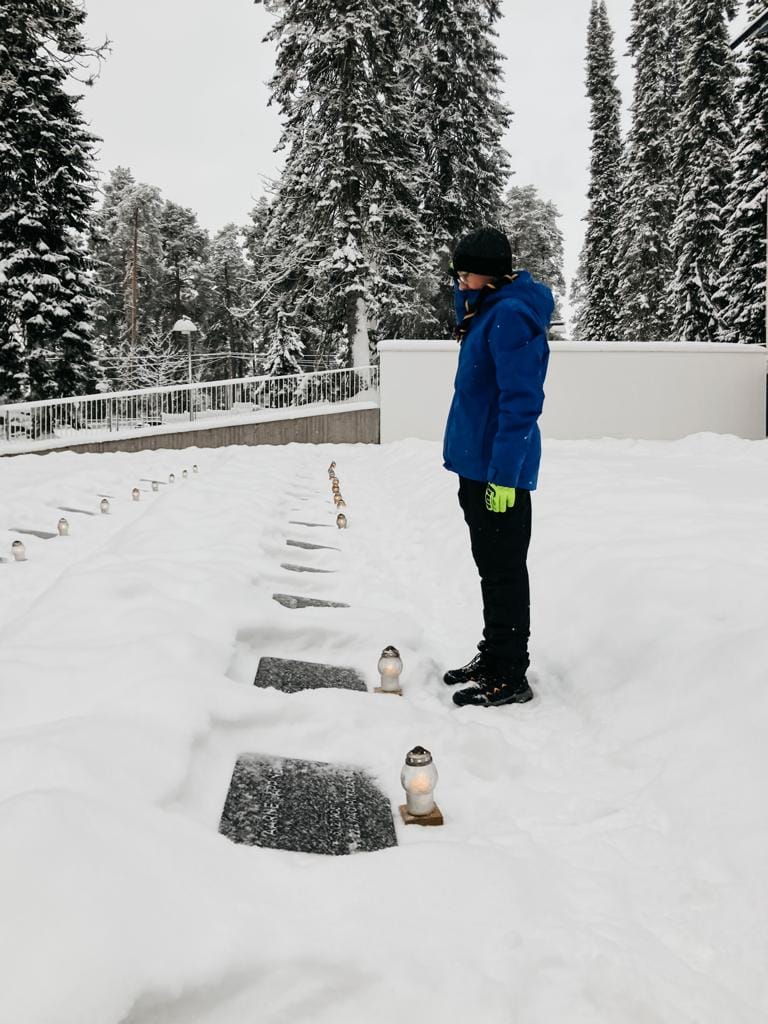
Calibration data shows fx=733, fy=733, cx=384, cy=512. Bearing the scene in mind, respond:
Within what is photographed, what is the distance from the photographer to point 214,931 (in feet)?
4.53

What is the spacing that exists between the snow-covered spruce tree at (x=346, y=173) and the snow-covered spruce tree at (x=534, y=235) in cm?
2076

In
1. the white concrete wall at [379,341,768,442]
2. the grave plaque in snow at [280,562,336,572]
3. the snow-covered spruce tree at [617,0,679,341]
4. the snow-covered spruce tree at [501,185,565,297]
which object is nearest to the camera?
the grave plaque in snow at [280,562,336,572]

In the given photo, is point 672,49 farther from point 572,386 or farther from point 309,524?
point 309,524

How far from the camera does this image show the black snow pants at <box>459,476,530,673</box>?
2967mm

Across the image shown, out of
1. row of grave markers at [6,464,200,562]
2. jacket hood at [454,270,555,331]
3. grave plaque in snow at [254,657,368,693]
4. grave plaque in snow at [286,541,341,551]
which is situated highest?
jacket hood at [454,270,555,331]

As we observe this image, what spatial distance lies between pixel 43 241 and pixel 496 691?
1901 centimetres

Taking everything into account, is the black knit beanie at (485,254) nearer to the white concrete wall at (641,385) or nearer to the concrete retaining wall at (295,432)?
the white concrete wall at (641,385)

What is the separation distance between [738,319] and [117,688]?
844 inches

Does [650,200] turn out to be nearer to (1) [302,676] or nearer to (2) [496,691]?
(2) [496,691]

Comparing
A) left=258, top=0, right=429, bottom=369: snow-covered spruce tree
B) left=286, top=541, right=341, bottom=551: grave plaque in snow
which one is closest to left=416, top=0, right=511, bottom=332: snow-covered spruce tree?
left=258, top=0, right=429, bottom=369: snow-covered spruce tree

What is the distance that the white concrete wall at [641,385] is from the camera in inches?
556

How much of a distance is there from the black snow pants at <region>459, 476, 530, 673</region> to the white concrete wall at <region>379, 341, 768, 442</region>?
1129 cm

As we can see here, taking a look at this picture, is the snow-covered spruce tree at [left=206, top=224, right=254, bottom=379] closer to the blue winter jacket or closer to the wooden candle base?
the blue winter jacket

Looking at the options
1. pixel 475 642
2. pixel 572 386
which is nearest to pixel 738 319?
pixel 572 386
